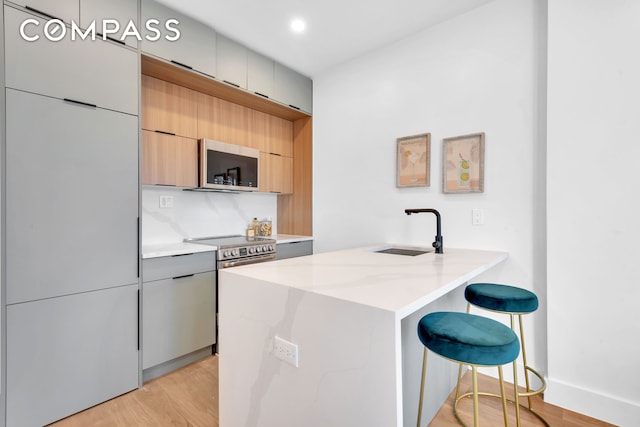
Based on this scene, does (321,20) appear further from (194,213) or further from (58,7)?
(194,213)

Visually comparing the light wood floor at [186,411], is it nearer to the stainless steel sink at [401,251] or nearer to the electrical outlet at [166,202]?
the stainless steel sink at [401,251]

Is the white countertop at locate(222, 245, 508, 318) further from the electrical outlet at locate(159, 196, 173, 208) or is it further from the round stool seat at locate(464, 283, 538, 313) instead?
the electrical outlet at locate(159, 196, 173, 208)

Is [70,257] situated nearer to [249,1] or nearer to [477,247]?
[249,1]

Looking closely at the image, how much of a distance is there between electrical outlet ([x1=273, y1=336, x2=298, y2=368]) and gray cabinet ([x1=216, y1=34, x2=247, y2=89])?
2.29 metres

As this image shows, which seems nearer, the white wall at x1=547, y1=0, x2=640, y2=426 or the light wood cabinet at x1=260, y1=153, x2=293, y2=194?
the white wall at x1=547, y1=0, x2=640, y2=426

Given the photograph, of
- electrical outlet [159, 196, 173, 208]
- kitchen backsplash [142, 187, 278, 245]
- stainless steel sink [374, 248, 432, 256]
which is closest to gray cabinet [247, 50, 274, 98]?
kitchen backsplash [142, 187, 278, 245]

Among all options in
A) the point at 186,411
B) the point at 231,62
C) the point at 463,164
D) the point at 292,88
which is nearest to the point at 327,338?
the point at 186,411

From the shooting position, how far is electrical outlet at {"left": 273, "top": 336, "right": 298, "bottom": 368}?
109 centimetres

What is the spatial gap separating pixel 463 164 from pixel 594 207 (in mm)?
837

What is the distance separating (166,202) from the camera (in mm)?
2732

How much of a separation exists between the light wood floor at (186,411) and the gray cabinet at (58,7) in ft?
7.69

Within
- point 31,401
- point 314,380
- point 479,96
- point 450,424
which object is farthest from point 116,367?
point 479,96

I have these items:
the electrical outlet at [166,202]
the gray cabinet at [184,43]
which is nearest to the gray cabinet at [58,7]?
the gray cabinet at [184,43]

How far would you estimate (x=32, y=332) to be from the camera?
1.64 metres
